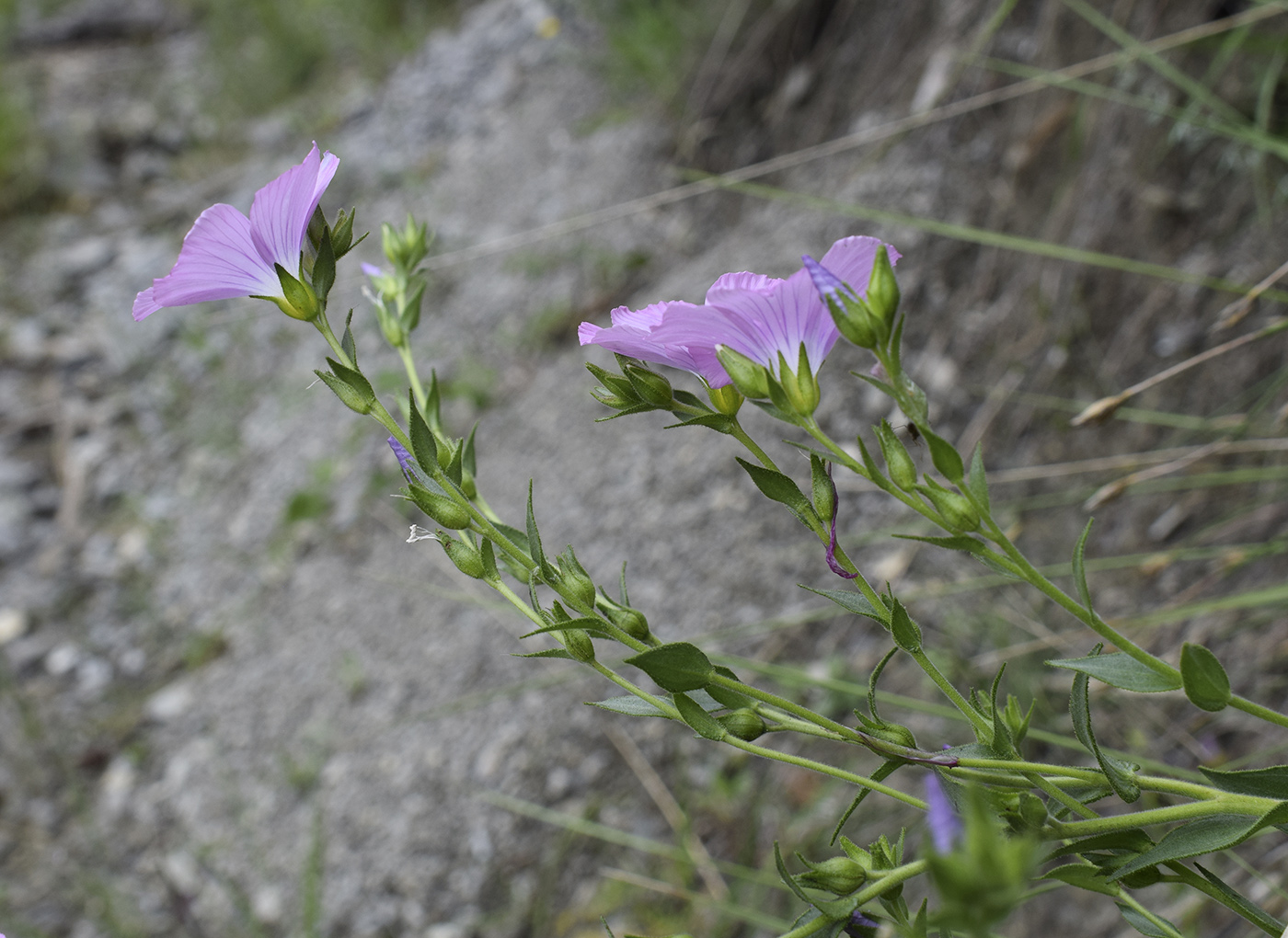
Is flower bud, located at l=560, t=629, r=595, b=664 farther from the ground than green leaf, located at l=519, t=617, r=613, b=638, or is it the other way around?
green leaf, located at l=519, t=617, r=613, b=638

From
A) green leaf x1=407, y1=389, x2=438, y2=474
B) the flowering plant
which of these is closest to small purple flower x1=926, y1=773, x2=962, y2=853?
the flowering plant

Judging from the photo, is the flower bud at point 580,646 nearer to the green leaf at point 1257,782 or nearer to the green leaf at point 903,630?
the green leaf at point 903,630

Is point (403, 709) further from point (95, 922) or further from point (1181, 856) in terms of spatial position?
point (1181, 856)

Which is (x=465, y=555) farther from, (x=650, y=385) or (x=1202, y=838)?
(x=1202, y=838)

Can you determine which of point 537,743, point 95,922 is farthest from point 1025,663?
point 95,922

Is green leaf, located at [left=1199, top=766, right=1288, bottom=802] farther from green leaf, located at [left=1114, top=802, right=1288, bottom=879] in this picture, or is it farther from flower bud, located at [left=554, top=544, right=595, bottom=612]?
flower bud, located at [left=554, top=544, right=595, bottom=612]

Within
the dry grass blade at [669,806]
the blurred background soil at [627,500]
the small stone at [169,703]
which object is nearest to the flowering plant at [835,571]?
the blurred background soil at [627,500]

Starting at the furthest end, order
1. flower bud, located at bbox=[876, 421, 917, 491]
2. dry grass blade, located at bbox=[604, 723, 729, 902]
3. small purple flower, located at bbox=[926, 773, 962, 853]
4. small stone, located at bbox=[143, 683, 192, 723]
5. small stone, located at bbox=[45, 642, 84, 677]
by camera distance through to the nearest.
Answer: small stone, located at bbox=[45, 642, 84, 677], small stone, located at bbox=[143, 683, 192, 723], dry grass blade, located at bbox=[604, 723, 729, 902], flower bud, located at bbox=[876, 421, 917, 491], small purple flower, located at bbox=[926, 773, 962, 853]
